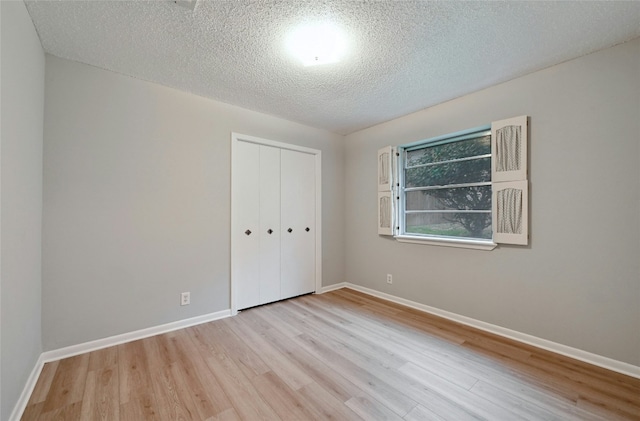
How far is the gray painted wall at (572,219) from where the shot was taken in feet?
6.20

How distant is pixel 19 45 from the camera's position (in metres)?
1.54

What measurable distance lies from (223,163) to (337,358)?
232 cm

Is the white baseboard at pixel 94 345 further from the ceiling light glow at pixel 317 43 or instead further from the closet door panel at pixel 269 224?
the ceiling light glow at pixel 317 43

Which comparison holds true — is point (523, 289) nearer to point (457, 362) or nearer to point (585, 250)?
point (585, 250)

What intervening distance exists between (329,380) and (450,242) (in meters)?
1.93

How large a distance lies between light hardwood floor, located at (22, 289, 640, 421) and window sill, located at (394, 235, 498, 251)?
2.78 ft

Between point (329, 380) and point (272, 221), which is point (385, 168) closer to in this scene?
point (272, 221)

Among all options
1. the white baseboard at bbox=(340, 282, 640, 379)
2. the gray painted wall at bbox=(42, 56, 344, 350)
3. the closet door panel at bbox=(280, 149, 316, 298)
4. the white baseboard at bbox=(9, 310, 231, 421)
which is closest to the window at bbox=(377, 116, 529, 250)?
the white baseboard at bbox=(340, 282, 640, 379)

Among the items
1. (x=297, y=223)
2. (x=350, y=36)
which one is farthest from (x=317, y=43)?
(x=297, y=223)

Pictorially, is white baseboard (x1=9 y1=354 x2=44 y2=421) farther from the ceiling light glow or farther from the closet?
the ceiling light glow

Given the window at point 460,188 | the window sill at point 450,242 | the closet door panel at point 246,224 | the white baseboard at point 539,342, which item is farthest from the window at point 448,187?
the closet door panel at point 246,224

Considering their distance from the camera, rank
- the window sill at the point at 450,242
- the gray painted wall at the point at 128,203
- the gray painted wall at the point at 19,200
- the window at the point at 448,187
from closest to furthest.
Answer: the gray painted wall at the point at 19,200 < the gray painted wall at the point at 128,203 < the window sill at the point at 450,242 < the window at the point at 448,187

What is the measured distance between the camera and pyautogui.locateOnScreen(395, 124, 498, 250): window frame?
2.70m

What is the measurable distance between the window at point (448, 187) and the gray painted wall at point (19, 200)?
3524 millimetres
